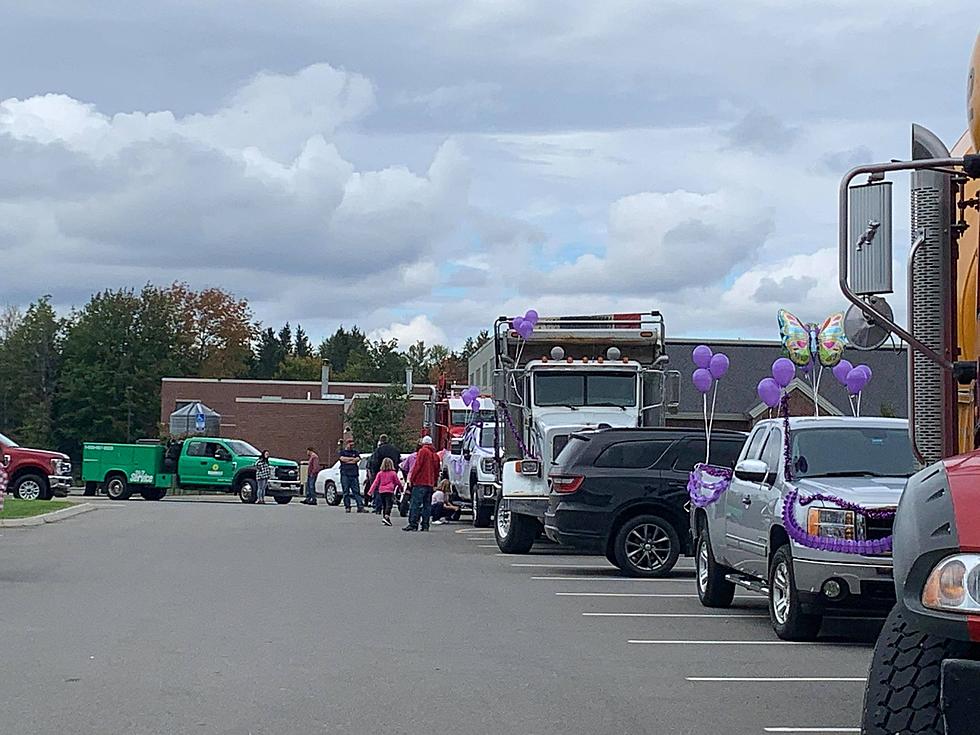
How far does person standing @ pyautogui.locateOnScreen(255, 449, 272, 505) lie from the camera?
141ft

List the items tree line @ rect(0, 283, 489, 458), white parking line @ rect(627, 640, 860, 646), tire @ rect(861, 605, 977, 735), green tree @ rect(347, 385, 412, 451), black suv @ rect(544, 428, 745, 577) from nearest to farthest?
1. tire @ rect(861, 605, 977, 735)
2. white parking line @ rect(627, 640, 860, 646)
3. black suv @ rect(544, 428, 745, 577)
4. green tree @ rect(347, 385, 412, 451)
5. tree line @ rect(0, 283, 489, 458)

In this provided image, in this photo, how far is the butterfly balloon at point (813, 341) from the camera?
73.0 feet

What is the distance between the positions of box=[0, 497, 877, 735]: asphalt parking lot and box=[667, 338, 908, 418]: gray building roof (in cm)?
3264

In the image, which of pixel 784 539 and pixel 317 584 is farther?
pixel 317 584

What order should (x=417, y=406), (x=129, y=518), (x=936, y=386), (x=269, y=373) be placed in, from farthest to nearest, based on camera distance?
(x=269, y=373) < (x=417, y=406) < (x=129, y=518) < (x=936, y=386)

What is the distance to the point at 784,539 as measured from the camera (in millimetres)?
11453

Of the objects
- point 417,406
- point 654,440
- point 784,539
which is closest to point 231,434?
point 417,406

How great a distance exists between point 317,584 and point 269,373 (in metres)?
135

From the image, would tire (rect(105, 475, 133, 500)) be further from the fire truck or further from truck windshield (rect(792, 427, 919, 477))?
the fire truck

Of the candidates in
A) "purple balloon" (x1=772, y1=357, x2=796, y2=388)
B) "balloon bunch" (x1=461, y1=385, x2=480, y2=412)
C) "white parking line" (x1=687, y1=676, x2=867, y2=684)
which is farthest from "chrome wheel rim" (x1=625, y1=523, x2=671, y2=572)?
"balloon bunch" (x1=461, y1=385, x2=480, y2=412)

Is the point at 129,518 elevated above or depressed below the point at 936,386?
below

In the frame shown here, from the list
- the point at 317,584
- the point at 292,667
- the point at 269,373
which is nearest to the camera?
the point at 292,667

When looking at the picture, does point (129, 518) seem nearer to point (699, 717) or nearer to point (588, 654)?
point (588, 654)

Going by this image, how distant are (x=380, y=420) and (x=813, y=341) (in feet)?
135
